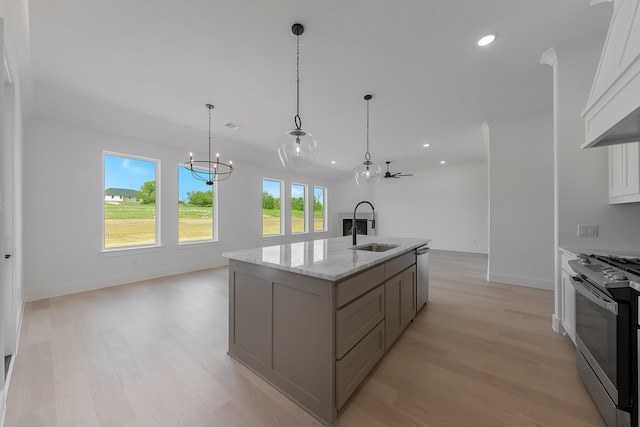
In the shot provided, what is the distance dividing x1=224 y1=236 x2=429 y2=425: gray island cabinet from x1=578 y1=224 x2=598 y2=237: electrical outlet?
6.55ft

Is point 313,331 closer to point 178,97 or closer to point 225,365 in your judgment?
point 225,365

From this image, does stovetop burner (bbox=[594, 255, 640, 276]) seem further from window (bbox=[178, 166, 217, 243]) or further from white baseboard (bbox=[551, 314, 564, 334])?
window (bbox=[178, 166, 217, 243])

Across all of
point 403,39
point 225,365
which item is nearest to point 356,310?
point 225,365

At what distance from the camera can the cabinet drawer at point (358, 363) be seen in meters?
1.48

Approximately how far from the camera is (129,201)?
4.47 m

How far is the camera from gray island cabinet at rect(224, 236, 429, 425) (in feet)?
4.77

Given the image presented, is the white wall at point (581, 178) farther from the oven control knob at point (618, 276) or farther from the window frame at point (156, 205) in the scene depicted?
the window frame at point (156, 205)

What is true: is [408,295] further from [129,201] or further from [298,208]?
[298,208]

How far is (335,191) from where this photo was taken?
9953 mm

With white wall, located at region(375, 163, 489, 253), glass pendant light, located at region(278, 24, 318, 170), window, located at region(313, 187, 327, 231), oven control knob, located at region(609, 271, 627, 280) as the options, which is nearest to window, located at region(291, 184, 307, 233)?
window, located at region(313, 187, 327, 231)

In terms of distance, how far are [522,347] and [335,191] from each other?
8.11m

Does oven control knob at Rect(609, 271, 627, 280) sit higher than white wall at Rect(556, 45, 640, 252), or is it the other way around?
white wall at Rect(556, 45, 640, 252)

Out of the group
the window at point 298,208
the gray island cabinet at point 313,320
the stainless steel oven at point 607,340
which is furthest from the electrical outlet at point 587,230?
the window at point 298,208

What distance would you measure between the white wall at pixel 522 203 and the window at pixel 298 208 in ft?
18.1
